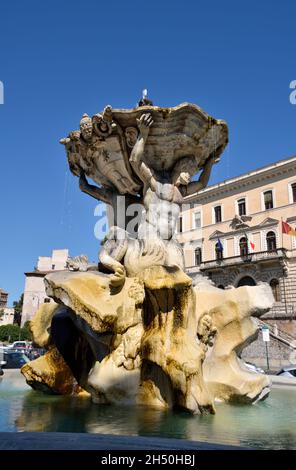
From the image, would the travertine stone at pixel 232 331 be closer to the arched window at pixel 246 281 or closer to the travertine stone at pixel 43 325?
the travertine stone at pixel 43 325

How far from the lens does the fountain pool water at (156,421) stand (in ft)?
14.1

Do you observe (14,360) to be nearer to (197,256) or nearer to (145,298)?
(145,298)

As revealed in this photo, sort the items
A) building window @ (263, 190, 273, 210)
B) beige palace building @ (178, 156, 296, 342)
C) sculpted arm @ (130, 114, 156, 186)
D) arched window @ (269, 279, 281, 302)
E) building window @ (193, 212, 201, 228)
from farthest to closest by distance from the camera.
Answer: building window @ (193, 212, 201, 228)
building window @ (263, 190, 273, 210)
beige palace building @ (178, 156, 296, 342)
arched window @ (269, 279, 281, 302)
sculpted arm @ (130, 114, 156, 186)

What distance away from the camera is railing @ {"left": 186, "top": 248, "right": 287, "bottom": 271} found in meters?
36.2

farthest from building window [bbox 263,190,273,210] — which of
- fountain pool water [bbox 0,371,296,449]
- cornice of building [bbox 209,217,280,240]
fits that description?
fountain pool water [bbox 0,371,296,449]

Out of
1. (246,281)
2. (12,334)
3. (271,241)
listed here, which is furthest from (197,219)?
(12,334)

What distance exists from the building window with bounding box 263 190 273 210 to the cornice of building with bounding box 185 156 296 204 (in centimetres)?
123

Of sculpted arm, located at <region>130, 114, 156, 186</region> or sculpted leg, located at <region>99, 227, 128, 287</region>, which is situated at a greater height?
sculpted arm, located at <region>130, 114, 156, 186</region>

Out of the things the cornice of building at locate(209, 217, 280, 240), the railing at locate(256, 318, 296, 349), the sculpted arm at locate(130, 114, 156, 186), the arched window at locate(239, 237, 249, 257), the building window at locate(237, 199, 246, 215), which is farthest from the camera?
the building window at locate(237, 199, 246, 215)

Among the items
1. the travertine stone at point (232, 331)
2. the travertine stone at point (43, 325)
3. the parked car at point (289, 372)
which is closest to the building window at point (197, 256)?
the parked car at point (289, 372)

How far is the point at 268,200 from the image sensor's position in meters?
40.7

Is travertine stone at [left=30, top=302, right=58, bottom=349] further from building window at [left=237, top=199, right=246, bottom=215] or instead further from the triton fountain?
building window at [left=237, top=199, right=246, bottom=215]

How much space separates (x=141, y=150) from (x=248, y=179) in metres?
36.6

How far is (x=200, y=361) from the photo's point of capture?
571 centimetres
